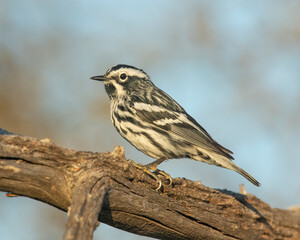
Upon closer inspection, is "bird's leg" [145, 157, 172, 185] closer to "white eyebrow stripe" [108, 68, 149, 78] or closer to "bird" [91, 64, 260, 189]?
"bird" [91, 64, 260, 189]

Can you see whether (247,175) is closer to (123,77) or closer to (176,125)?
(176,125)

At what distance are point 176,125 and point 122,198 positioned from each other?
251 cm

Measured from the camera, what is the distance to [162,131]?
24.3 ft

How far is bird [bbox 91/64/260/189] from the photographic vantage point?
7270 millimetres

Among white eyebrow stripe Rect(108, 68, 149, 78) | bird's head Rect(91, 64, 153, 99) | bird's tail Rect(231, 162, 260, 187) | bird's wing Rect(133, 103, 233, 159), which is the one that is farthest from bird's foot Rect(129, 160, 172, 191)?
white eyebrow stripe Rect(108, 68, 149, 78)

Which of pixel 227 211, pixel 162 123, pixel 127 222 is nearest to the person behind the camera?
pixel 127 222

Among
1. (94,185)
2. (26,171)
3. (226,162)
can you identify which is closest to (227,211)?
(226,162)

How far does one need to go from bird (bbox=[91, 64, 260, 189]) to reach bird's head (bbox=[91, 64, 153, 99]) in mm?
71

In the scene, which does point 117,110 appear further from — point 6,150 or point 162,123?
point 6,150

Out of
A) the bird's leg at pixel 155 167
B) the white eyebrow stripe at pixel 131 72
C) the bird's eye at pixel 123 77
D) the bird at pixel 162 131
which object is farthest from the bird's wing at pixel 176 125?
the white eyebrow stripe at pixel 131 72

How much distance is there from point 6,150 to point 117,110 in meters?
3.26

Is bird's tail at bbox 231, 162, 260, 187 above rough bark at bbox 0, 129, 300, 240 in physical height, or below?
above

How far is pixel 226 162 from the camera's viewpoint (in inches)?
288

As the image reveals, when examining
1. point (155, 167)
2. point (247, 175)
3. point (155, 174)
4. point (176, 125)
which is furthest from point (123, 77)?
point (247, 175)
